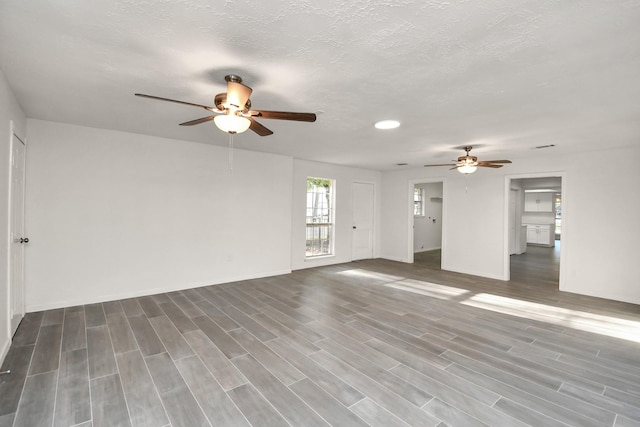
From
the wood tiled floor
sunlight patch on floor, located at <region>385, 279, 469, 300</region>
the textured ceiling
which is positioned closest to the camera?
the textured ceiling

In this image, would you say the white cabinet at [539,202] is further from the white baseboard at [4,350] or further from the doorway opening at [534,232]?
the white baseboard at [4,350]

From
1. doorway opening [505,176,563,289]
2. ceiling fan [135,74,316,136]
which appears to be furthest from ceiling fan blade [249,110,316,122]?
doorway opening [505,176,563,289]

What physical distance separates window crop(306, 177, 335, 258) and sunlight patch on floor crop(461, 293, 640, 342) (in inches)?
131

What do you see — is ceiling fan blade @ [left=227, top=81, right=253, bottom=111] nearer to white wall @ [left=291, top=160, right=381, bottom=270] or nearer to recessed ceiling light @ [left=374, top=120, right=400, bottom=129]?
recessed ceiling light @ [left=374, top=120, right=400, bottom=129]

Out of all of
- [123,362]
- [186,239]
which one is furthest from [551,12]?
[186,239]

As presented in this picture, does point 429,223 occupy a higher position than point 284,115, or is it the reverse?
point 284,115

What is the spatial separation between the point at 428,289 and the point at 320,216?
112 inches

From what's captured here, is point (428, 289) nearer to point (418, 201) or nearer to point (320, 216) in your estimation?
point (320, 216)

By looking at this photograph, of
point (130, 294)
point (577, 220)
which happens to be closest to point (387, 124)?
point (577, 220)

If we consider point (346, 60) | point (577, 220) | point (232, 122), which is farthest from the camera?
point (577, 220)

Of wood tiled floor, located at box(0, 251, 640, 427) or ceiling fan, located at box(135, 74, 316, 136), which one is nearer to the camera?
wood tiled floor, located at box(0, 251, 640, 427)

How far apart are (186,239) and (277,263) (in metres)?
1.79

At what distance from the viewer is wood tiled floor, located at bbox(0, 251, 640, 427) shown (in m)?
1.98

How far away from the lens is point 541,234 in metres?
10.8
